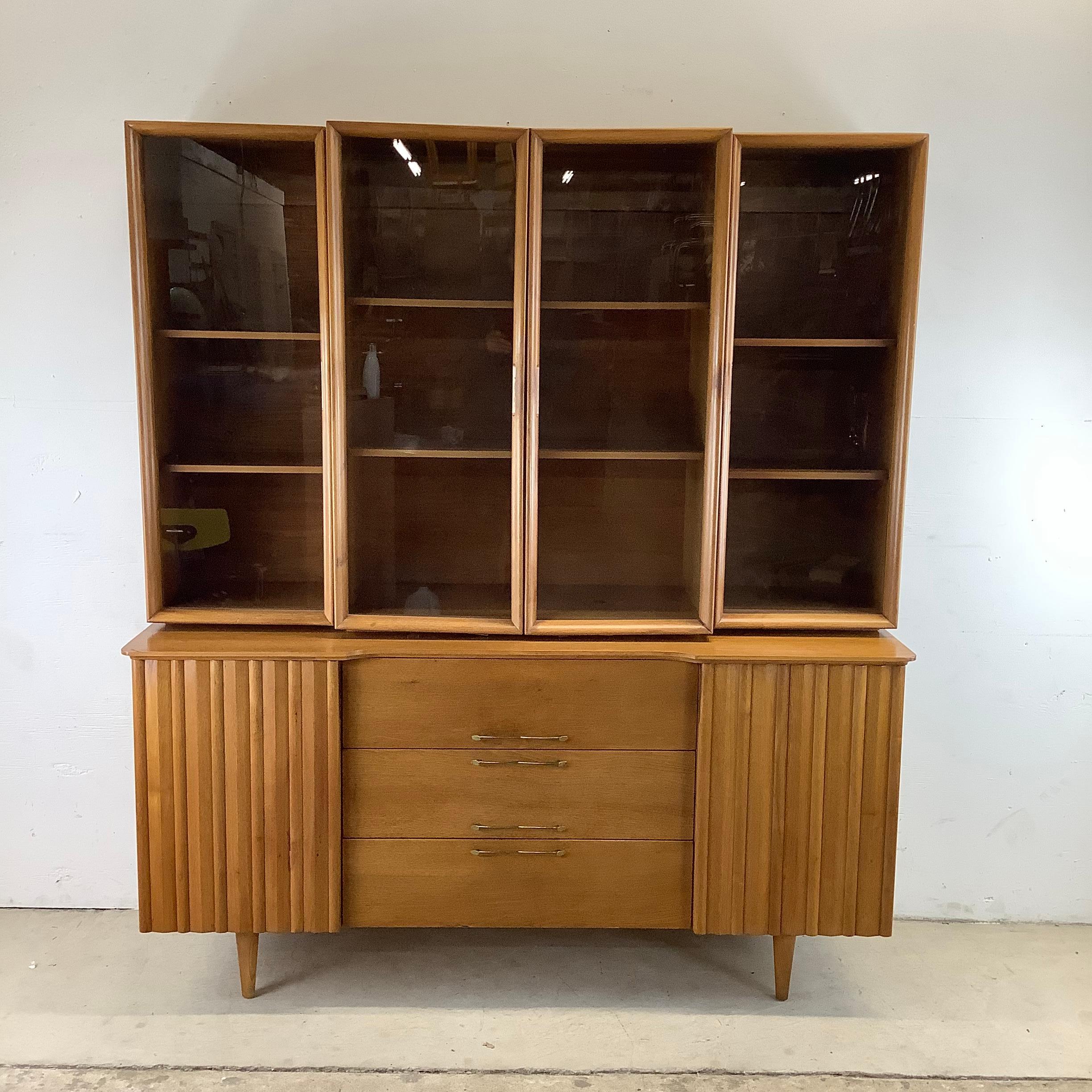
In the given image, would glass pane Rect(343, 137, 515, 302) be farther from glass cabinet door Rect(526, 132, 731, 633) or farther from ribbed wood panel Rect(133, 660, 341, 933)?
ribbed wood panel Rect(133, 660, 341, 933)

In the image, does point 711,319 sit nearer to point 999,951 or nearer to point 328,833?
point 328,833

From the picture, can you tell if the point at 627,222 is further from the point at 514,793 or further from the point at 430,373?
the point at 514,793

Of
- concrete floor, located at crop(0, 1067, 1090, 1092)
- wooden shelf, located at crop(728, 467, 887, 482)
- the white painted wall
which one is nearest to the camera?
concrete floor, located at crop(0, 1067, 1090, 1092)

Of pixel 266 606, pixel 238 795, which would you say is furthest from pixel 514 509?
pixel 238 795

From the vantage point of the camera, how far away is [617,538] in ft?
6.66

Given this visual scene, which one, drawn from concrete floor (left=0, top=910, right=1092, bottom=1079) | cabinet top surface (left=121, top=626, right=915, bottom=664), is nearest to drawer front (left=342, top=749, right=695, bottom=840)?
cabinet top surface (left=121, top=626, right=915, bottom=664)

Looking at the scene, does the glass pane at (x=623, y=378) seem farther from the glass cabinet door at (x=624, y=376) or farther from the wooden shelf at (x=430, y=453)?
the wooden shelf at (x=430, y=453)

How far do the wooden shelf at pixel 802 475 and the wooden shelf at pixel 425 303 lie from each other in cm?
62

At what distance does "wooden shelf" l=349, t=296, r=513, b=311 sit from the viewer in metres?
1.92

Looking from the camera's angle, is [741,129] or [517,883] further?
[741,129]

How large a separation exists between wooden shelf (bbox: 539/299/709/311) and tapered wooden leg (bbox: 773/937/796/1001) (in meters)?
1.39

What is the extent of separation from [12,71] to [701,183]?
5.36 ft

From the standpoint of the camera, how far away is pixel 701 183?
74.2 inches

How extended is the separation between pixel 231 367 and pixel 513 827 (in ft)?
3.81
